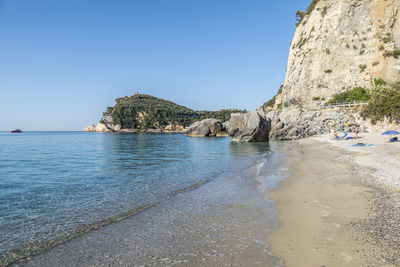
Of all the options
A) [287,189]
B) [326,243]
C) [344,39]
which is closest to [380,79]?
[344,39]

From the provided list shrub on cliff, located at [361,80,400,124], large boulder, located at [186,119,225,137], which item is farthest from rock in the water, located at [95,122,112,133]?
shrub on cliff, located at [361,80,400,124]

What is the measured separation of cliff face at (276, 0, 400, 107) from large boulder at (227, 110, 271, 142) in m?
18.9

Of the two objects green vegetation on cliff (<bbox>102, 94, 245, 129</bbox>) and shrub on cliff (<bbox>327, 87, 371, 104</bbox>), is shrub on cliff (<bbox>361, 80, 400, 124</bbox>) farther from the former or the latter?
green vegetation on cliff (<bbox>102, 94, 245, 129</bbox>)

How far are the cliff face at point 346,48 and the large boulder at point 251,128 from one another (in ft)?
62.1

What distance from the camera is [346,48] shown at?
53.0m

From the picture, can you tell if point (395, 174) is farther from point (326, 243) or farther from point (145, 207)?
point (145, 207)

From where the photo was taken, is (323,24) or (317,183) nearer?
(317,183)

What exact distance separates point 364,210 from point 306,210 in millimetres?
1482

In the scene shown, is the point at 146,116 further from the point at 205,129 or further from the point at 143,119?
the point at 205,129

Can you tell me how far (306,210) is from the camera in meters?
6.96

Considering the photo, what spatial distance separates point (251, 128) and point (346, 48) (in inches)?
1216

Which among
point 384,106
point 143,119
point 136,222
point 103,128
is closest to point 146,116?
point 143,119

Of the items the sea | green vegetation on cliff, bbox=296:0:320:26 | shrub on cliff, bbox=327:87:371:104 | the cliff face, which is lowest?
the sea

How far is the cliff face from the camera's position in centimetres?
4891
